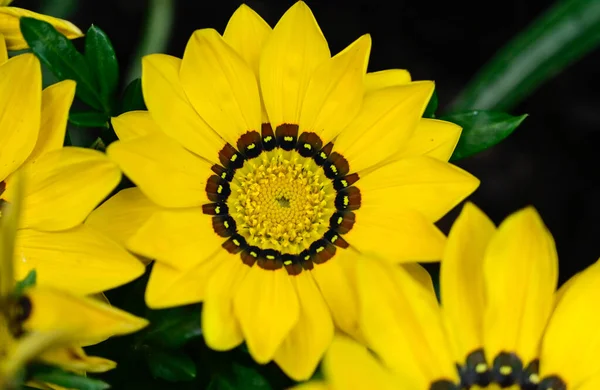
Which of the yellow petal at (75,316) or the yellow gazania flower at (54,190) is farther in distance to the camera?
the yellow gazania flower at (54,190)

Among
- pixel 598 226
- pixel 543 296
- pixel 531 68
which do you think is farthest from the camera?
pixel 598 226

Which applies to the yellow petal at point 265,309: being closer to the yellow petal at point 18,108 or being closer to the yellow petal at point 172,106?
the yellow petal at point 172,106

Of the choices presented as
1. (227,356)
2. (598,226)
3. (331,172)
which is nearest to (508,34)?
(598,226)

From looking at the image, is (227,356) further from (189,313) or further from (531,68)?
(531,68)

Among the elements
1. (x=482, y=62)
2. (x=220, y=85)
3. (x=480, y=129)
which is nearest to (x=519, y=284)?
(x=480, y=129)

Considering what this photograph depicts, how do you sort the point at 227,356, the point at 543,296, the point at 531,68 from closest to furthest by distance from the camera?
the point at 543,296 → the point at 227,356 → the point at 531,68

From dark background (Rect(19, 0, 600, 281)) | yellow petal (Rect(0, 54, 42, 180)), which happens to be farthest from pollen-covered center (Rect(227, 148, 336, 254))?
dark background (Rect(19, 0, 600, 281))

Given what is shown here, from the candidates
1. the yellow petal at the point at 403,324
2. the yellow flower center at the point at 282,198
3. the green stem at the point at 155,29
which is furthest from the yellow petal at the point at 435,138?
the green stem at the point at 155,29

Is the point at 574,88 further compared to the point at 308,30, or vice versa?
the point at 574,88
